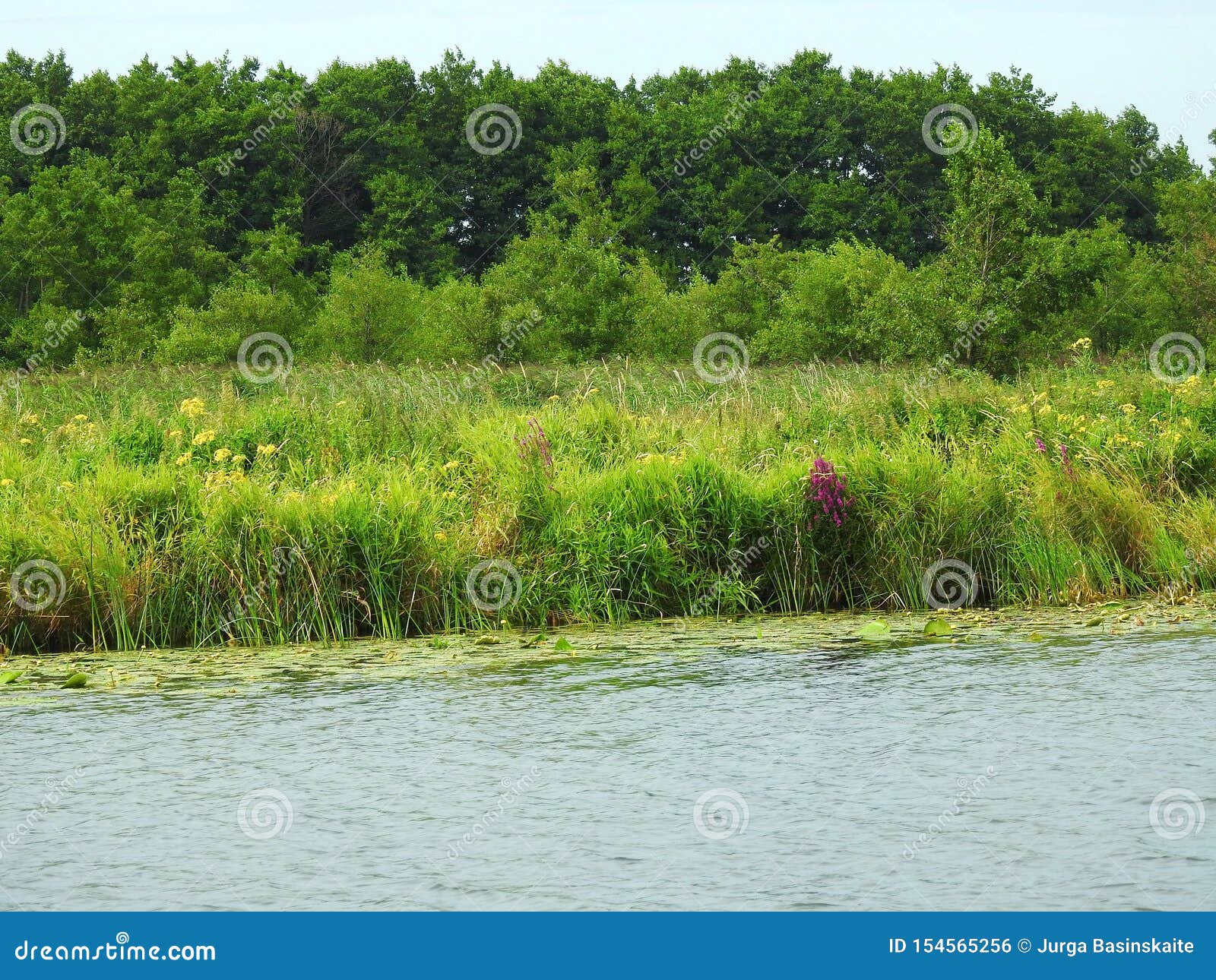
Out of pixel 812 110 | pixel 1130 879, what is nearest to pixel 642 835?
pixel 1130 879

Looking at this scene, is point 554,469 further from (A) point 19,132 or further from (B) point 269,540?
(A) point 19,132

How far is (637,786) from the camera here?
563 centimetres

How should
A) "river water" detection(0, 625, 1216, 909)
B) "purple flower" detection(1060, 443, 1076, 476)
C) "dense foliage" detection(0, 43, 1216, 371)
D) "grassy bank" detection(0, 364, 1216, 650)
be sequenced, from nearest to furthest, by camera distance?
"river water" detection(0, 625, 1216, 909) < "grassy bank" detection(0, 364, 1216, 650) < "purple flower" detection(1060, 443, 1076, 476) < "dense foliage" detection(0, 43, 1216, 371)

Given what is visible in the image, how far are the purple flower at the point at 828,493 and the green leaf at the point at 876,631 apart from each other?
4.56 ft

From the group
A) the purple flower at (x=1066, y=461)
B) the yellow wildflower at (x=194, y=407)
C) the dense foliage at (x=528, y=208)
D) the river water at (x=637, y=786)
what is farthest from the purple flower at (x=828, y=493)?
the dense foliage at (x=528, y=208)

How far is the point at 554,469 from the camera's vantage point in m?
10.6

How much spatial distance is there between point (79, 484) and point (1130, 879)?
7.91 m

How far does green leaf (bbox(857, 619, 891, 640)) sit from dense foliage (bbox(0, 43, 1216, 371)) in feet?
74.6

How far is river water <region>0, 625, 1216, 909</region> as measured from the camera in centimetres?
450

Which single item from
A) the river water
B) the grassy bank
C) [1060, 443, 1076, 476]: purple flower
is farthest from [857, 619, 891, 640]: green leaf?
[1060, 443, 1076, 476]: purple flower

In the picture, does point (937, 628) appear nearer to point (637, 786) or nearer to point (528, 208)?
point (637, 786)

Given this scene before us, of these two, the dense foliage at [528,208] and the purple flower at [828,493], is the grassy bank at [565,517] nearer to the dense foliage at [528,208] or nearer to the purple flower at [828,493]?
the purple flower at [828,493]

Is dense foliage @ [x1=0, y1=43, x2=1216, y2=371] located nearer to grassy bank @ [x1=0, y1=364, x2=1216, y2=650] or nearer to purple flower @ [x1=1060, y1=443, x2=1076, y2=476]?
grassy bank @ [x1=0, y1=364, x2=1216, y2=650]

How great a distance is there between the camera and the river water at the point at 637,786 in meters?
4.50
